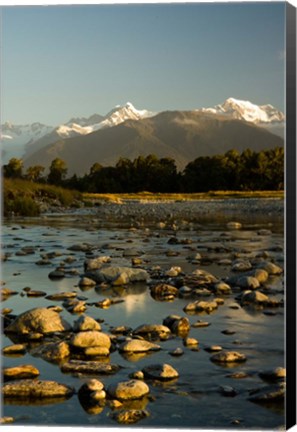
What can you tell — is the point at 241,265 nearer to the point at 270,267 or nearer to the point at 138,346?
the point at 270,267

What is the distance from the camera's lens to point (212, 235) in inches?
205

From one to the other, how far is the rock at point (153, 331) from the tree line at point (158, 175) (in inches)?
40.4

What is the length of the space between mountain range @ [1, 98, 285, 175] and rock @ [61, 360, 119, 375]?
55.0 inches

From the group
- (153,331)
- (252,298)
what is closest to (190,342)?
(153,331)

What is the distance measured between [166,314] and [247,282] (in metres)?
0.61

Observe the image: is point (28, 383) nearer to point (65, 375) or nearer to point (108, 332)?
point (65, 375)

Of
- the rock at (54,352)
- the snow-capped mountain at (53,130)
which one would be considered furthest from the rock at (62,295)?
the snow-capped mountain at (53,130)

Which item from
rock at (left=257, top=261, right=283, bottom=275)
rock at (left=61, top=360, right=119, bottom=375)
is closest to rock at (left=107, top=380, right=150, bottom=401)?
rock at (left=61, top=360, right=119, bottom=375)

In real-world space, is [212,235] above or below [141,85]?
below

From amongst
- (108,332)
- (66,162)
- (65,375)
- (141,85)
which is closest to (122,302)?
(108,332)

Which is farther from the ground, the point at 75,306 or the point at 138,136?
the point at 138,136

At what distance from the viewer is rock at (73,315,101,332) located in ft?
16.0

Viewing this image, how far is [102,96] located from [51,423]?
217 cm

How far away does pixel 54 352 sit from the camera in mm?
4738
